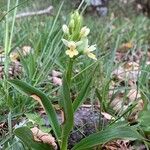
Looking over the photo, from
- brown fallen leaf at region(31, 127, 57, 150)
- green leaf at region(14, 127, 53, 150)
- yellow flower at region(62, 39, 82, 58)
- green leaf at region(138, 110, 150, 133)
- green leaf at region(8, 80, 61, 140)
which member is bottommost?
green leaf at region(138, 110, 150, 133)

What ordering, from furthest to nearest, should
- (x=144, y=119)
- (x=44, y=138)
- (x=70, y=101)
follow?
(x=144, y=119)
(x=44, y=138)
(x=70, y=101)

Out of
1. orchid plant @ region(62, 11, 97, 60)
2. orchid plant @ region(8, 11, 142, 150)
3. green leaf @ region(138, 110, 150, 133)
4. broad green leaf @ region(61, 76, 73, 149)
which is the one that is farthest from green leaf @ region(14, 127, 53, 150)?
green leaf @ region(138, 110, 150, 133)

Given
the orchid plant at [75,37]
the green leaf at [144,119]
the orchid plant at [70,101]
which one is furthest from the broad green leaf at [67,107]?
the green leaf at [144,119]

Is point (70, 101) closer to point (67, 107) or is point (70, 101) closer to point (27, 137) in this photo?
Result: point (67, 107)

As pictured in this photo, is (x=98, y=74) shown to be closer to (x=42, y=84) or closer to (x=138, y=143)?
(x=42, y=84)

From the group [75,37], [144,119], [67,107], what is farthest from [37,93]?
[144,119]

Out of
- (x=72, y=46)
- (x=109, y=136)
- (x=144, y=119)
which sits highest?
(x=72, y=46)

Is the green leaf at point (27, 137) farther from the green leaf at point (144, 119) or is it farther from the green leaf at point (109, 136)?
the green leaf at point (144, 119)

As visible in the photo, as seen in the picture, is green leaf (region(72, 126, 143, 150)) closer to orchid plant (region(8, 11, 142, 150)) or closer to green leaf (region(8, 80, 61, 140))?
orchid plant (region(8, 11, 142, 150))

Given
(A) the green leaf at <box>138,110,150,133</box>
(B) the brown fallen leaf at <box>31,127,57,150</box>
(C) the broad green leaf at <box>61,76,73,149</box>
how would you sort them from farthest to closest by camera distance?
(A) the green leaf at <box>138,110,150,133</box>, (B) the brown fallen leaf at <box>31,127,57,150</box>, (C) the broad green leaf at <box>61,76,73,149</box>
